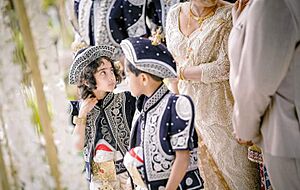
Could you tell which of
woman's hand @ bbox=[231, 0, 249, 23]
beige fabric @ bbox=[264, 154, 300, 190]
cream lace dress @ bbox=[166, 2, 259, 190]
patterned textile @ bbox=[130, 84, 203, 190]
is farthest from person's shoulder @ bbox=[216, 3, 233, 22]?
beige fabric @ bbox=[264, 154, 300, 190]

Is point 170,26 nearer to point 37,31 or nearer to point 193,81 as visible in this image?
point 193,81

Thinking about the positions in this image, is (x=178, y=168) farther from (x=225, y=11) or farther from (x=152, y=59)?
(x=225, y=11)

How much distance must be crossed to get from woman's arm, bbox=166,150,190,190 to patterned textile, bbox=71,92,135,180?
0.77 feet

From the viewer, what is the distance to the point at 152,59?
1427mm

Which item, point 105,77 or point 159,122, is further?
point 105,77

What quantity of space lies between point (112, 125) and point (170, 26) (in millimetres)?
419

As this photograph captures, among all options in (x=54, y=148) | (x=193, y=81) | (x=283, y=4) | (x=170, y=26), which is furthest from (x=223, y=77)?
(x=54, y=148)

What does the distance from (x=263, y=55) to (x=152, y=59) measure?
0.31 meters

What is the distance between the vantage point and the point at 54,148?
0.72 metres

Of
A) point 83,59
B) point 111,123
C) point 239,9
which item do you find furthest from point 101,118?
point 239,9

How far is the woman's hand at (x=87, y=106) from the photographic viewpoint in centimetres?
158

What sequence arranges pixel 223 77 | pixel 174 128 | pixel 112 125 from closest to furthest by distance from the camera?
pixel 174 128 < pixel 112 125 < pixel 223 77

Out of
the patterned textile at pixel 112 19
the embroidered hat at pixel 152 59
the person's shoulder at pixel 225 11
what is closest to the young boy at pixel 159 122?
the embroidered hat at pixel 152 59

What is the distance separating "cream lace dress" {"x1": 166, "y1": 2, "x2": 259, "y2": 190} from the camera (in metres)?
1.69
